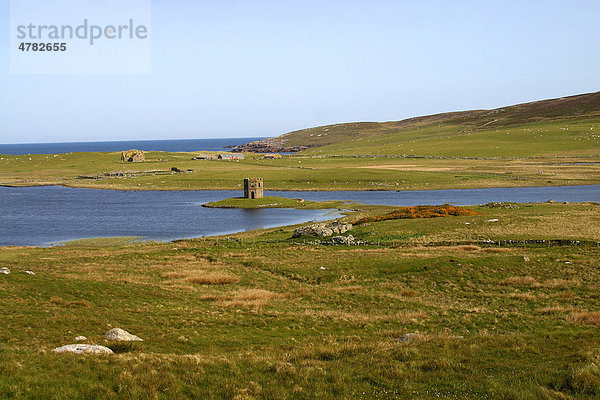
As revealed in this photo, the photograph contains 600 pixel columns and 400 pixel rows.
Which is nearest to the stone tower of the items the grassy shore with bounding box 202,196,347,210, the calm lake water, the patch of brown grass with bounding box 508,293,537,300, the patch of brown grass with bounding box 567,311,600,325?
the grassy shore with bounding box 202,196,347,210

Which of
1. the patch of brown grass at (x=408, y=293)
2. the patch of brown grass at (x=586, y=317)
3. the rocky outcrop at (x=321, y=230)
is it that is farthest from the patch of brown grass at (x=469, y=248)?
the patch of brown grass at (x=586, y=317)

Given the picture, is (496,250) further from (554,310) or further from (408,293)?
(554,310)

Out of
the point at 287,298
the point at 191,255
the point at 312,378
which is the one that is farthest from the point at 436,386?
the point at 191,255

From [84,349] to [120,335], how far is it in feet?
9.29

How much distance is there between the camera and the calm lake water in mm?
77750

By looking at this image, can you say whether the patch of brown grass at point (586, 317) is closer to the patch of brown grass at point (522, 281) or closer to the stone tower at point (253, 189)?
the patch of brown grass at point (522, 281)

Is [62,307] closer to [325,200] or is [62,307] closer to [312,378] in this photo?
[312,378]

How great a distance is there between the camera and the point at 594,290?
2997cm

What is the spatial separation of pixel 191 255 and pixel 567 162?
15515cm

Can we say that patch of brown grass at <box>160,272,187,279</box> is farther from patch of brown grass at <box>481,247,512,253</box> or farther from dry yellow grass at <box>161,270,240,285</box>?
patch of brown grass at <box>481,247,512,253</box>

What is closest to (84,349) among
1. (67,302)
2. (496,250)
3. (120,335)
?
(120,335)

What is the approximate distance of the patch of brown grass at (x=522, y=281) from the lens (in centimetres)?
3247

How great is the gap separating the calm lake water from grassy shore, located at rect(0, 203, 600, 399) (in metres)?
26.3

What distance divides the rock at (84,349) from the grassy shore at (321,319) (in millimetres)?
449
